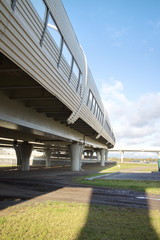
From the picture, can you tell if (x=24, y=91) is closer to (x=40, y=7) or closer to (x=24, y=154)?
(x=40, y=7)

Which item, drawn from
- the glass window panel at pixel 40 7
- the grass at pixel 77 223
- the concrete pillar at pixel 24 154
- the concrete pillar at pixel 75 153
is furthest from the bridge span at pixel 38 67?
the concrete pillar at pixel 24 154

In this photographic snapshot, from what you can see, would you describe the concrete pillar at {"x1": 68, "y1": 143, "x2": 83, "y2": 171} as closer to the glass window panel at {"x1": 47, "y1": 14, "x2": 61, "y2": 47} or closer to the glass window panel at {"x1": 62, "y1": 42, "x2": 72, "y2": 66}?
the glass window panel at {"x1": 62, "y1": 42, "x2": 72, "y2": 66}

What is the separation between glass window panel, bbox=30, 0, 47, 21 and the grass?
756 cm

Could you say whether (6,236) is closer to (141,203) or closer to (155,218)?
(155,218)

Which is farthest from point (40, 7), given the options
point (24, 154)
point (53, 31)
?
point (24, 154)

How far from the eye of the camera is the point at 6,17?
19.6 ft

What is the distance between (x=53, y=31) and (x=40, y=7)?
5.45ft

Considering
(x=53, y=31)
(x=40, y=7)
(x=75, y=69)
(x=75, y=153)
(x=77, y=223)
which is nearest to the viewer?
(x=77, y=223)

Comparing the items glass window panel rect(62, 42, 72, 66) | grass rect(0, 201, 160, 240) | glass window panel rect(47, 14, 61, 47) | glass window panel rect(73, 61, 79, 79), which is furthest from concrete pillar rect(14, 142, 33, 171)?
grass rect(0, 201, 160, 240)

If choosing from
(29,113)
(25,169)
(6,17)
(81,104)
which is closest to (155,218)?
(6,17)

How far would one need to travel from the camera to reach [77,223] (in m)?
6.41

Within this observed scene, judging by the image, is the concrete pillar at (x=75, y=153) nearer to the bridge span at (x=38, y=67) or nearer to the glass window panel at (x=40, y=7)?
the bridge span at (x=38, y=67)

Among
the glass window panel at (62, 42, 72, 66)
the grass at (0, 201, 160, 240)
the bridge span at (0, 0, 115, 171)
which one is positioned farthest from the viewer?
the glass window panel at (62, 42, 72, 66)

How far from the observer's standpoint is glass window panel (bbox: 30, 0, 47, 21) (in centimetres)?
811
